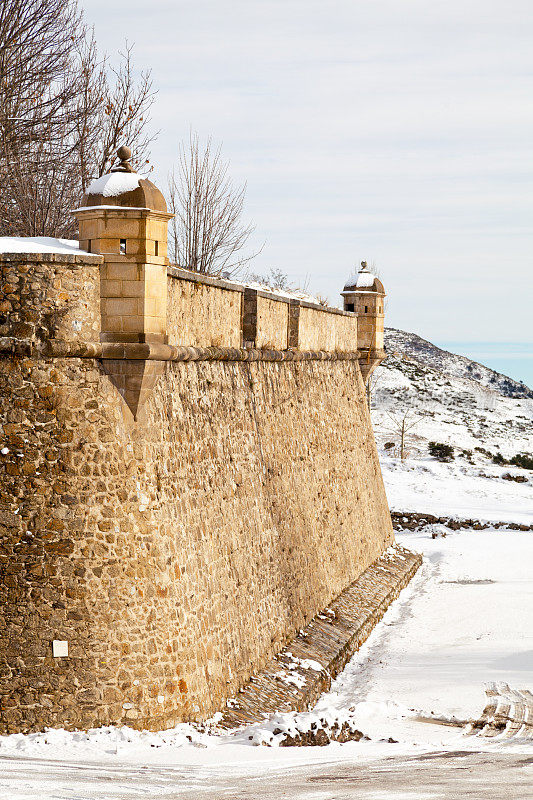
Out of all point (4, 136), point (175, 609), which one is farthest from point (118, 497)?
point (4, 136)

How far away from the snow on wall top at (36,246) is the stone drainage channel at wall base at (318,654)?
17.3 feet

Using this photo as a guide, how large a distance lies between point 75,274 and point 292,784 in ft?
17.1

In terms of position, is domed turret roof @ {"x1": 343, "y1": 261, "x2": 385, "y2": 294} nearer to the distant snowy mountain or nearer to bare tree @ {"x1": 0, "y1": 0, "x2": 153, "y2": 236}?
bare tree @ {"x1": 0, "y1": 0, "x2": 153, "y2": 236}

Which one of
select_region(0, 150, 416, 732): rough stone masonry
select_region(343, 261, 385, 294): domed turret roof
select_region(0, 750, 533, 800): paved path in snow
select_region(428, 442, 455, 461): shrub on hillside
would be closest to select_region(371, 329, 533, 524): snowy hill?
select_region(428, 442, 455, 461): shrub on hillside

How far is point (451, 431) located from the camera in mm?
53844

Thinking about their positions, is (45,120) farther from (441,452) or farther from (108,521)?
(441,452)

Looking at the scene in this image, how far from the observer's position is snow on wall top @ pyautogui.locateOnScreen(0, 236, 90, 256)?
355 inches

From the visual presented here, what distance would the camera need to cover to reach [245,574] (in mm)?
11938

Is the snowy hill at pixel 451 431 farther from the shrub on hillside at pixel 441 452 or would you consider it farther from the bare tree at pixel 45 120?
the bare tree at pixel 45 120

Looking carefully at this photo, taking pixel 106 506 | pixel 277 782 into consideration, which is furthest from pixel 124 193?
pixel 277 782

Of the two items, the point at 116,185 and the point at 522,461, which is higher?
the point at 116,185

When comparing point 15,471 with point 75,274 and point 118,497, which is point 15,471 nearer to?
point 118,497

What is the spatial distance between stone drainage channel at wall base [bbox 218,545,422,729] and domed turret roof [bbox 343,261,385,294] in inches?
270

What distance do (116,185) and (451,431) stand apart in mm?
46363
